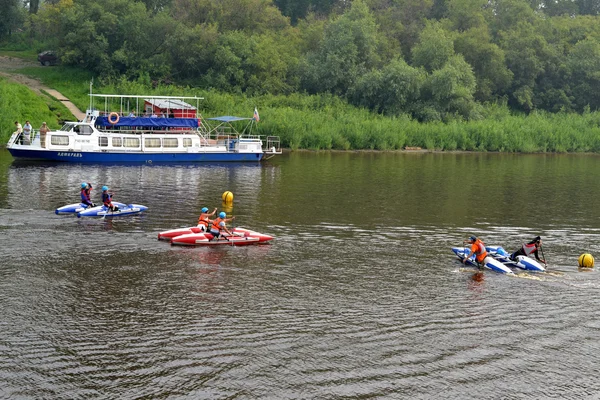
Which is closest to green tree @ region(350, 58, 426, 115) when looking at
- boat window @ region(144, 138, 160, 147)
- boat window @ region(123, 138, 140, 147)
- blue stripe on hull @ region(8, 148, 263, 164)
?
blue stripe on hull @ region(8, 148, 263, 164)

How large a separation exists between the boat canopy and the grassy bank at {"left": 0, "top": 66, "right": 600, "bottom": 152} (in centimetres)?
1261

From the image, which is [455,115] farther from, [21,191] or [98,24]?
[21,191]

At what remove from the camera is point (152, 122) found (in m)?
73.1

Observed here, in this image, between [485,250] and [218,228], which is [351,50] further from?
[485,250]

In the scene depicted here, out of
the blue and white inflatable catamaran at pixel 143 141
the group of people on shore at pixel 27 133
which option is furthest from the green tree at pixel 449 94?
the group of people on shore at pixel 27 133

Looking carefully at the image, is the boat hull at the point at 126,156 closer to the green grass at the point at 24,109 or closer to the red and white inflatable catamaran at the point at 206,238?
the green grass at the point at 24,109

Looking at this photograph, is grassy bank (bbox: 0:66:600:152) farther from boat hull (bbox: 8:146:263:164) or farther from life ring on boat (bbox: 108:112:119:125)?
life ring on boat (bbox: 108:112:119:125)

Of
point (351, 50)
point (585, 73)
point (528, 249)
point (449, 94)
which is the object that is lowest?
point (528, 249)

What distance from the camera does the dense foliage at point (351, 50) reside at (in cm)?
9806

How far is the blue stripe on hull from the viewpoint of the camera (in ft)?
223

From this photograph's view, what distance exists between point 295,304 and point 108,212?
19191mm

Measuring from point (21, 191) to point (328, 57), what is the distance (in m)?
62.1

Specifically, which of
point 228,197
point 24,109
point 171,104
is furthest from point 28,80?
point 228,197

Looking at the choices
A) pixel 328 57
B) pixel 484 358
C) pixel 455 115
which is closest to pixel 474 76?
pixel 455 115
